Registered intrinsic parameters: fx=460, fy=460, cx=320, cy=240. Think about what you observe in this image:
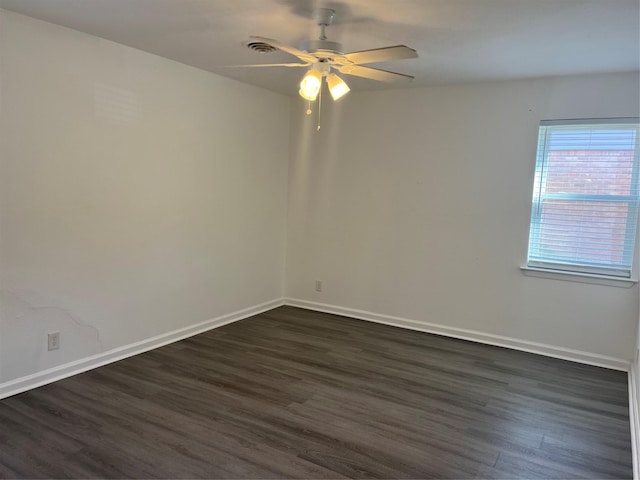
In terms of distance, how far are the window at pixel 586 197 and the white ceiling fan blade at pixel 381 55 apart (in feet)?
6.87

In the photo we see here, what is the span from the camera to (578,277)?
3781mm

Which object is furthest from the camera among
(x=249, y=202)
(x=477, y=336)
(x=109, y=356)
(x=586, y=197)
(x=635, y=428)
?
(x=249, y=202)

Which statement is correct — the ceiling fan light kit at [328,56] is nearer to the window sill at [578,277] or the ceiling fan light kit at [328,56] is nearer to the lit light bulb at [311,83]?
the lit light bulb at [311,83]

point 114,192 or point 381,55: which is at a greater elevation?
point 381,55

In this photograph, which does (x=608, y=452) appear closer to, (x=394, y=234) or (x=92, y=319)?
(x=394, y=234)

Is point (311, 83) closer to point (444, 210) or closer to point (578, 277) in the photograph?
point (444, 210)

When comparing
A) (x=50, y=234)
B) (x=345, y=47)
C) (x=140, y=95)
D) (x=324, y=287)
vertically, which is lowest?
(x=324, y=287)

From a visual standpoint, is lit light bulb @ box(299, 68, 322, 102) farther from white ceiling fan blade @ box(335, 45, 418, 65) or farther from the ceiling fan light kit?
white ceiling fan blade @ box(335, 45, 418, 65)

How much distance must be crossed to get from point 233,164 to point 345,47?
173cm

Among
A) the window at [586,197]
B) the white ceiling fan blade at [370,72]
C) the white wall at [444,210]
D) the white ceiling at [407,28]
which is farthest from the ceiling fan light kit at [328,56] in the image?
the window at [586,197]

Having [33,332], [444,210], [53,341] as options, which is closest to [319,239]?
[444,210]

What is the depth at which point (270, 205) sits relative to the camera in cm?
497

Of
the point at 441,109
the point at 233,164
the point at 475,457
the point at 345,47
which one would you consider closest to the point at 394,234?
the point at 441,109

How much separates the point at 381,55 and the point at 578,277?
2.64 m
